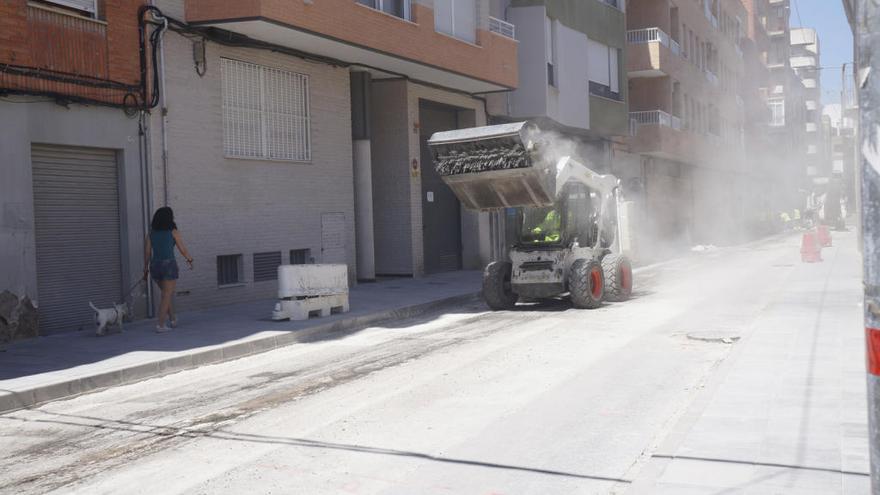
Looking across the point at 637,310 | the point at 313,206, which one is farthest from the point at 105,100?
the point at 637,310

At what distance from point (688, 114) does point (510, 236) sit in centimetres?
3014

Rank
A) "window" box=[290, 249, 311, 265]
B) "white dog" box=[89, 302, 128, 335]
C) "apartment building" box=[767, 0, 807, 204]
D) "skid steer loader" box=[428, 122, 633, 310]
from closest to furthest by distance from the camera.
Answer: "white dog" box=[89, 302, 128, 335], "skid steer loader" box=[428, 122, 633, 310], "window" box=[290, 249, 311, 265], "apartment building" box=[767, 0, 807, 204]

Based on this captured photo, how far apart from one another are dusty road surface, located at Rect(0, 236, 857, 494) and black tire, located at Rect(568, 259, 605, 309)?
201 cm

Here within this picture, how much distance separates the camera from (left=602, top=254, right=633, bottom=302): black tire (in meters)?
15.8

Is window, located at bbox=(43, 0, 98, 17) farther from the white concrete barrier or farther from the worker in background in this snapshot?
Result: the worker in background

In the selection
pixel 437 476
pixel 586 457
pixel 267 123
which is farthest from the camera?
pixel 267 123

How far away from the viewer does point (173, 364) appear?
10.7 m

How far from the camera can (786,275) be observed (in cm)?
2098

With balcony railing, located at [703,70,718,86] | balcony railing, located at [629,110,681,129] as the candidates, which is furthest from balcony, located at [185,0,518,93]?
Result: balcony railing, located at [703,70,718,86]

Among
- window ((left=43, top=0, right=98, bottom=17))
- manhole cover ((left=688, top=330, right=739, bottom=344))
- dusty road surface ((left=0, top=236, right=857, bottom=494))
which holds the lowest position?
dusty road surface ((left=0, top=236, right=857, bottom=494))

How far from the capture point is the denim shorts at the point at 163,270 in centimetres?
1284

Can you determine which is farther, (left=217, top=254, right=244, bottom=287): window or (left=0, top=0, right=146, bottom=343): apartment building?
(left=217, top=254, right=244, bottom=287): window

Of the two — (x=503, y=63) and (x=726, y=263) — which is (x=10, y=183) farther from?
(x=726, y=263)

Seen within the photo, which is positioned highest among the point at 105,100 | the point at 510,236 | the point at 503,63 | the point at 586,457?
the point at 503,63
